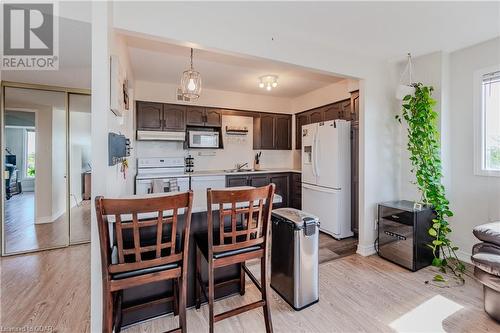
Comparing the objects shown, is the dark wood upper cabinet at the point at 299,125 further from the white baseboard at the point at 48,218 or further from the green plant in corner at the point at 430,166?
the white baseboard at the point at 48,218

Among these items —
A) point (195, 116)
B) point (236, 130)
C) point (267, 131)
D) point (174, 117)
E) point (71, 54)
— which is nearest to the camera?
point (71, 54)

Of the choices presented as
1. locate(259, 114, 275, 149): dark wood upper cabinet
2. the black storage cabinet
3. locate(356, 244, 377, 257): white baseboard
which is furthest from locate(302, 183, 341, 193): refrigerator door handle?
locate(259, 114, 275, 149): dark wood upper cabinet

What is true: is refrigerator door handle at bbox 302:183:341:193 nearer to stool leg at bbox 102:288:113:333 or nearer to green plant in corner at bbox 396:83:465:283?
green plant in corner at bbox 396:83:465:283

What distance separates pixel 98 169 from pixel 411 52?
11.8ft

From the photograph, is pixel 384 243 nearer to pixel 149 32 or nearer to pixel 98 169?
pixel 98 169

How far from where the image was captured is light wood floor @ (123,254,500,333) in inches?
72.1

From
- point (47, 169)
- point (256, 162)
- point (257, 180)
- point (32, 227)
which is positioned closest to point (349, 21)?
point (257, 180)

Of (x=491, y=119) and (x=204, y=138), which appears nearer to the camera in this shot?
(x=491, y=119)

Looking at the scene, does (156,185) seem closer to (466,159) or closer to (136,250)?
(136,250)

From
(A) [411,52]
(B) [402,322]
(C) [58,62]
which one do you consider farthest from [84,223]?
(A) [411,52]

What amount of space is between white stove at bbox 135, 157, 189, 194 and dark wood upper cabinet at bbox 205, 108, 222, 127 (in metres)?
0.88

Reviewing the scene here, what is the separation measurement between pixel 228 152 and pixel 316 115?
6.36 ft

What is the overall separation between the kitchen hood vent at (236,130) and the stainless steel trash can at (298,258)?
3.06m

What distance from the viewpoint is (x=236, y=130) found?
197 inches
